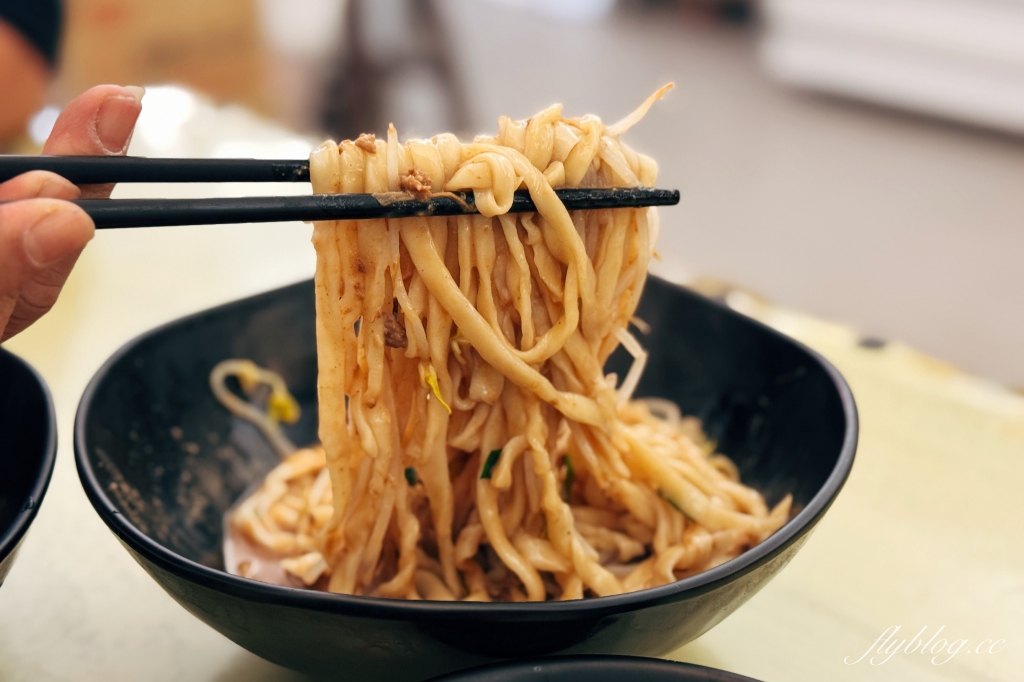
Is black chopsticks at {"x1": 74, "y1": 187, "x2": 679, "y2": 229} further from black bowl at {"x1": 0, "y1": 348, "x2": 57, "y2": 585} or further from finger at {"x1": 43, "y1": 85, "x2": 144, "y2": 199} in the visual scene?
black bowl at {"x1": 0, "y1": 348, "x2": 57, "y2": 585}

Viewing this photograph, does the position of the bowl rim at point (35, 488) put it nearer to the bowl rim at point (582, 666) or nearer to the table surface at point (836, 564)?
the table surface at point (836, 564)

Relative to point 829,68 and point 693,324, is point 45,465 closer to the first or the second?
point 693,324

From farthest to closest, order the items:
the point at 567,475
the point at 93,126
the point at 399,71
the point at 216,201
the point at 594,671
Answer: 1. the point at 399,71
2. the point at 567,475
3. the point at 93,126
4. the point at 216,201
5. the point at 594,671

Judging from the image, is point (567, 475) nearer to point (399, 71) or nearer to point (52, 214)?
point (52, 214)

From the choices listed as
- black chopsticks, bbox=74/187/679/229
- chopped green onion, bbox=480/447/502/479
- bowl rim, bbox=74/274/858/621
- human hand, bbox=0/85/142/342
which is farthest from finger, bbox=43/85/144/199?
chopped green onion, bbox=480/447/502/479

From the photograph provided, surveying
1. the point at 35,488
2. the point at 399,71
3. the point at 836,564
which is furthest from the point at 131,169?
the point at 399,71

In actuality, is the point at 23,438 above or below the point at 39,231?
below
